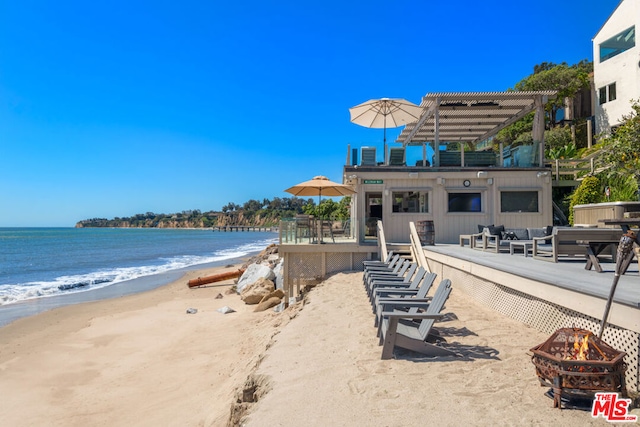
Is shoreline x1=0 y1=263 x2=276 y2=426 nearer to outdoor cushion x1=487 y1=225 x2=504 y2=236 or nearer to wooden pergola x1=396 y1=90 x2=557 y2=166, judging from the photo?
outdoor cushion x1=487 y1=225 x2=504 y2=236

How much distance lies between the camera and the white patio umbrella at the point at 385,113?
13492 mm

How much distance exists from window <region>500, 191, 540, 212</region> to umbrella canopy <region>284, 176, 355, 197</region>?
526cm

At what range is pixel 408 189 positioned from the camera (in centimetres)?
1362

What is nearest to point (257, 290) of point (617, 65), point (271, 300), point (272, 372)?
point (271, 300)

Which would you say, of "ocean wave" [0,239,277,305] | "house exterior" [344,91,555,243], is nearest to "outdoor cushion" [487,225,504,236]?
"house exterior" [344,91,555,243]

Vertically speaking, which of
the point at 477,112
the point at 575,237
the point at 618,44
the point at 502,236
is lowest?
the point at 502,236

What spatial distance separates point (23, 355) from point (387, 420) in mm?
9466

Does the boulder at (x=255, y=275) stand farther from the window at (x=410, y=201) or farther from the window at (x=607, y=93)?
the window at (x=607, y=93)

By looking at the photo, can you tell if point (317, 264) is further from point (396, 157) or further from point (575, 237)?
point (575, 237)

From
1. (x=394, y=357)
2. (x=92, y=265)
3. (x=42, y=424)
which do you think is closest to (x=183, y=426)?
(x=42, y=424)

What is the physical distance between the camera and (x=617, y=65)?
22.8 m

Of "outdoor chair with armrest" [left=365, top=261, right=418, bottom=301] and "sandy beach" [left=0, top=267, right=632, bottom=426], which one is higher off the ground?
"outdoor chair with armrest" [left=365, top=261, right=418, bottom=301]

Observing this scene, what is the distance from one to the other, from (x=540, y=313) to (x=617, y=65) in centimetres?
2431

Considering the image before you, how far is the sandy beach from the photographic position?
11.1ft
